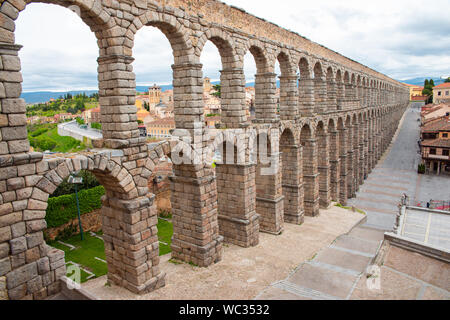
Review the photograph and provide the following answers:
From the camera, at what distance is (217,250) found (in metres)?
13.9

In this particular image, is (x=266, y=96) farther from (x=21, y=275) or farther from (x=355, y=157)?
(x=355, y=157)

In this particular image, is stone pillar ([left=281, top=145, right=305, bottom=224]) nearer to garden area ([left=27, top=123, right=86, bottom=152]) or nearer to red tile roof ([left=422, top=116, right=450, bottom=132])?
garden area ([left=27, top=123, right=86, bottom=152])

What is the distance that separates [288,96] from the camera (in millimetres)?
19438

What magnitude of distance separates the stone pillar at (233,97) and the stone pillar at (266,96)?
7.90 ft

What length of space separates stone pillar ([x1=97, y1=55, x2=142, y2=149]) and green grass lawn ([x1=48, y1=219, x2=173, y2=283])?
10648mm

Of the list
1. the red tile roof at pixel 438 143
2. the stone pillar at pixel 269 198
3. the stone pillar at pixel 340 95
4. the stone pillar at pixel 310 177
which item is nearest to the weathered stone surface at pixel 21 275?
the stone pillar at pixel 269 198

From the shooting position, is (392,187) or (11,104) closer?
(11,104)

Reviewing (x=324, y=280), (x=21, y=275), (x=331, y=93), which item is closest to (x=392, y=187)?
(x=331, y=93)

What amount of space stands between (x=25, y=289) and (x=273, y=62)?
14392 millimetres

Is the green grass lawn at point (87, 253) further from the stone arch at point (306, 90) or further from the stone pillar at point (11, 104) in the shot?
the stone arch at point (306, 90)

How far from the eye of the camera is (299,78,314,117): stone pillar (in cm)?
2152

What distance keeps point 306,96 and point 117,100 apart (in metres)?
14.7
